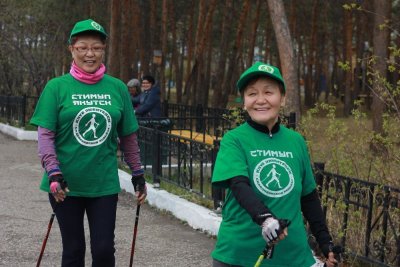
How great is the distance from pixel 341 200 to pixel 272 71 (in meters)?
3.32

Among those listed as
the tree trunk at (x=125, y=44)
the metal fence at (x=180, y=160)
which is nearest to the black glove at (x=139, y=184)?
the metal fence at (x=180, y=160)

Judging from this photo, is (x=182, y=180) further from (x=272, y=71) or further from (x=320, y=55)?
(x=320, y=55)

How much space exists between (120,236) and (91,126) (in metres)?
3.76

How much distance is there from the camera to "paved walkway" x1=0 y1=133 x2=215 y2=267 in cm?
732

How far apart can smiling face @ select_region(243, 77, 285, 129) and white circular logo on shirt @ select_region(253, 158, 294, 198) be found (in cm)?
19

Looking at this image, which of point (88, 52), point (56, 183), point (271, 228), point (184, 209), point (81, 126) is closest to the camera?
point (271, 228)

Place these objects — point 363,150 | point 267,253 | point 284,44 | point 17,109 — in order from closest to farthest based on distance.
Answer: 1. point 267,253
2. point 363,150
3. point 284,44
4. point 17,109

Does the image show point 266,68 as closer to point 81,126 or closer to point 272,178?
point 272,178

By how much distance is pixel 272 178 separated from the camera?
11.4ft

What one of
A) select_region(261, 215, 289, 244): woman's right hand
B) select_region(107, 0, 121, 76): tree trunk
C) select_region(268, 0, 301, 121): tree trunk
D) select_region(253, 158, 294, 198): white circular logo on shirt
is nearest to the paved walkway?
select_region(253, 158, 294, 198): white circular logo on shirt

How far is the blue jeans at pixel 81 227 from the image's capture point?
15.7ft

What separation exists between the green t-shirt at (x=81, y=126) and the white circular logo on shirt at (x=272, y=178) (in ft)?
5.18

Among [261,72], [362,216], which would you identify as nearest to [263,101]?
[261,72]

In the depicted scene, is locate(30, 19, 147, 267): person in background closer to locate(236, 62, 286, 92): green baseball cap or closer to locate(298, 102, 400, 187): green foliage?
locate(236, 62, 286, 92): green baseball cap
